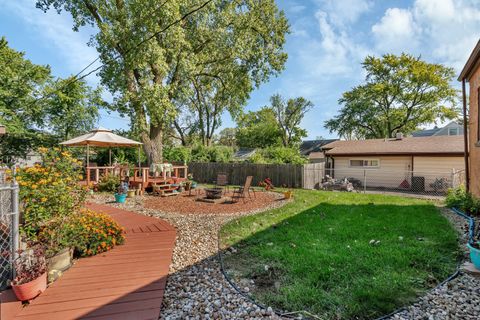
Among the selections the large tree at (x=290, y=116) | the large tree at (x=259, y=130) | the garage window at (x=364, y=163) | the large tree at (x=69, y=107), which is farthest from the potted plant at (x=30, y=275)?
the large tree at (x=290, y=116)

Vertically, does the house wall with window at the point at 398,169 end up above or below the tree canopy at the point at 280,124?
below

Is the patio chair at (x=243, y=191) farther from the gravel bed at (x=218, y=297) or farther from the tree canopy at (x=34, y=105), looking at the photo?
the tree canopy at (x=34, y=105)

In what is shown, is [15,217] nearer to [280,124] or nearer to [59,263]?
[59,263]

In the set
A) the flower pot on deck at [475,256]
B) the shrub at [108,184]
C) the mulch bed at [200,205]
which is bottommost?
the mulch bed at [200,205]

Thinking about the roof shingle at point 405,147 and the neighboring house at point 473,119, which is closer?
the neighboring house at point 473,119

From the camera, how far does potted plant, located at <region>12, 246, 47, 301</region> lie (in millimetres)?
2723

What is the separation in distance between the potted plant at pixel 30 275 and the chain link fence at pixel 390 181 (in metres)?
12.7

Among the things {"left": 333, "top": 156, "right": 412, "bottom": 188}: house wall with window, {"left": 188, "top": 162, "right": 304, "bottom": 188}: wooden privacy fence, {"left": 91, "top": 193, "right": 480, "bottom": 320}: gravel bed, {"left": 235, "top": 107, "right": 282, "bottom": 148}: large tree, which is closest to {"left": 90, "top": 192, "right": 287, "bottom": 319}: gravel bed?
{"left": 91, "top": 193, "right": 480, "bottom": 320}: gravel bed

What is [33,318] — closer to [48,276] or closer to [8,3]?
[48,276]

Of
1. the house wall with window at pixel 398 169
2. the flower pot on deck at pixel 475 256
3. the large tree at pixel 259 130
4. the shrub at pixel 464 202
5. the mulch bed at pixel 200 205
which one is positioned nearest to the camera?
the flower pot on deck at pixel 475 256

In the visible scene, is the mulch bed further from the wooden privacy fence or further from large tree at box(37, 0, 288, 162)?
large tree at box(37, 0, 288, 162)

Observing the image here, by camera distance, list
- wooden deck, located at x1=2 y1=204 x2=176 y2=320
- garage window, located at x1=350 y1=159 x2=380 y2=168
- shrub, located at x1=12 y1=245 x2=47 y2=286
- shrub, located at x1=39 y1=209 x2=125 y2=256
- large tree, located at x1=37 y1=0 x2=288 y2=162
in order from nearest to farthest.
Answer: wooden deck, located at x1=2 y1=204 x2=176 y2=320
shrub, located at x1=12 y1=245 x2=47 y2=286
shrub, located at x1=39 y1=209 x2=125 y2=256
large tree, located at x1=37 y1=0 x2=288 y2=162
garage window, located at x1=350 y1=159 x2=380 y2=168

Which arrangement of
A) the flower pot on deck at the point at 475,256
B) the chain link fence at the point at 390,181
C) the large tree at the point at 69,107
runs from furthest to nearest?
the large tree at the point at 69,107 → the chain link fence at the point at 390,181 → the flower pot on deck at the point at 475,256

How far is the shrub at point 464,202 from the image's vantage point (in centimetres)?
659
